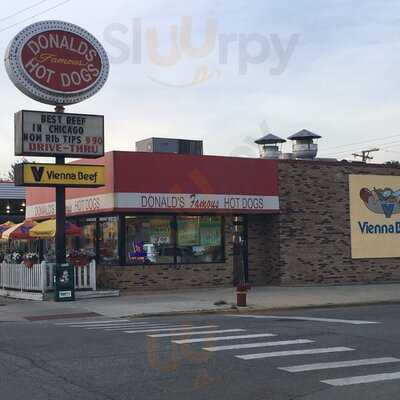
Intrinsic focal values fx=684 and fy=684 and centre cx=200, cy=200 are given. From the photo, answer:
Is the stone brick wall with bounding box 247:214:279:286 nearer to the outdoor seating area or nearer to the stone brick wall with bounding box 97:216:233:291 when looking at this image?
the stone brick wall with bounding box 97:216:233:291

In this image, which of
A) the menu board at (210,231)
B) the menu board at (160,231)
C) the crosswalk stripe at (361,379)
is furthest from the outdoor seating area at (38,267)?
the crosswalk stripe at (361,379)

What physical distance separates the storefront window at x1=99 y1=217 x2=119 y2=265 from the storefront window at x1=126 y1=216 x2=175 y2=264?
0.54 meters

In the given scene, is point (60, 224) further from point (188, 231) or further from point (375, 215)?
point (375, 215)

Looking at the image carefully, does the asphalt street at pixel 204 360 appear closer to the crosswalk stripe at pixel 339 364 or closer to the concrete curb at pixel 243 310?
the crosswalk stripe at pixel 339 364

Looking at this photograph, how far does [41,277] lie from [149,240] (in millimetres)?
4169

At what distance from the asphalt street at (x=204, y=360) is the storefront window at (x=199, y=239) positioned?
9.43 metres

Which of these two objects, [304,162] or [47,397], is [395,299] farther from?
[47,397]

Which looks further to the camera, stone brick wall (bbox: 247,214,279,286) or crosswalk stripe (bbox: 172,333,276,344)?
stone brick wall (bbox: 247,214,279,286)

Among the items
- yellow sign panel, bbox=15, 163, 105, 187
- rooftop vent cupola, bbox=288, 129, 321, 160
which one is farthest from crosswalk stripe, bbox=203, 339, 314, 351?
rooftop vent cupola, bbox=288, 129, 321, 160

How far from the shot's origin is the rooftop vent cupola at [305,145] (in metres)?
31.3

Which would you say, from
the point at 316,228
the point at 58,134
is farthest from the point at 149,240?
the point at 316,228

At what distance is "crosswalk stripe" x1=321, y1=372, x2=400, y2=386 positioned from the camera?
8031 mm

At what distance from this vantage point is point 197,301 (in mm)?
19688

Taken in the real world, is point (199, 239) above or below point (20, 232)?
below
